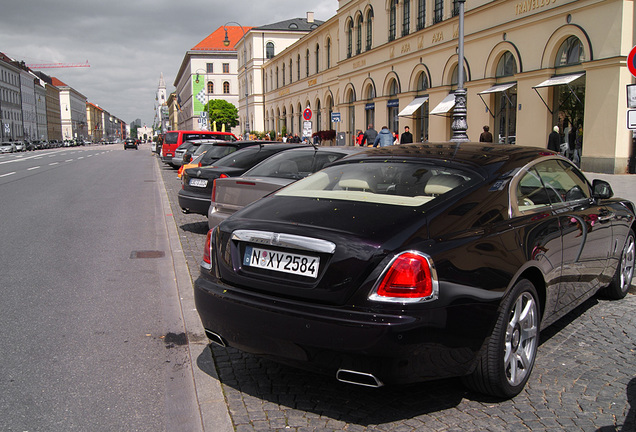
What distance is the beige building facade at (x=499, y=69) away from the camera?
1881cm

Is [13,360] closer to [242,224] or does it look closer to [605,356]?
[242,224]

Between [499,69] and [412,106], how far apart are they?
6848 mm

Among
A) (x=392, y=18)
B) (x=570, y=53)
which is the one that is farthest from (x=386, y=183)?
(x=392, y=18)

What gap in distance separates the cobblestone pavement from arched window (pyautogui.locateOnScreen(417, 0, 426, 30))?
95.2 ft

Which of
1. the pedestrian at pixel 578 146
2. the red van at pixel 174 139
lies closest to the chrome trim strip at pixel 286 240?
the pedestrian at pixel 578 146

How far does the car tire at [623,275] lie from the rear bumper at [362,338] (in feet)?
9.72

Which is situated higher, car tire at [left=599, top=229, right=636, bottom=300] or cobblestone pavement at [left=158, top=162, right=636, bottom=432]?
car tire at [left=599, top=229, right=636, bottom=300]

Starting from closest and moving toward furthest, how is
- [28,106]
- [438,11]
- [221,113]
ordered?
Result: [438,11]
[221,113]
[28,106]

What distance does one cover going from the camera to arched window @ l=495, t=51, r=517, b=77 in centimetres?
2383

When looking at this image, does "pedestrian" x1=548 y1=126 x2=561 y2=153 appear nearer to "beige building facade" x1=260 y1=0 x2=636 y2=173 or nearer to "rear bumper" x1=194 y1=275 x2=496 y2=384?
"beige building facade" x1=260 y1=0 x2=636 y2=173

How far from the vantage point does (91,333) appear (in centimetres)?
471

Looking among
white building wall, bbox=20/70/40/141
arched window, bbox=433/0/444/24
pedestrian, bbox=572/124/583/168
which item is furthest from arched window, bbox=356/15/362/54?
white building wall, bbox=20/70/40/141

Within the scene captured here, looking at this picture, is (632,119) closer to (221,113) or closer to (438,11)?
(438,11)

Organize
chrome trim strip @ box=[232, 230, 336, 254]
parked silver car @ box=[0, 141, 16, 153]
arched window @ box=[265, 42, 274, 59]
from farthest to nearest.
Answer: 1. arched window @ box=[265, 42, 274, 59]
2. parked silver car @ box=[0, 141, 16, 153]
3. chrome trim strip @ box=[232, 230, 336, 254]
